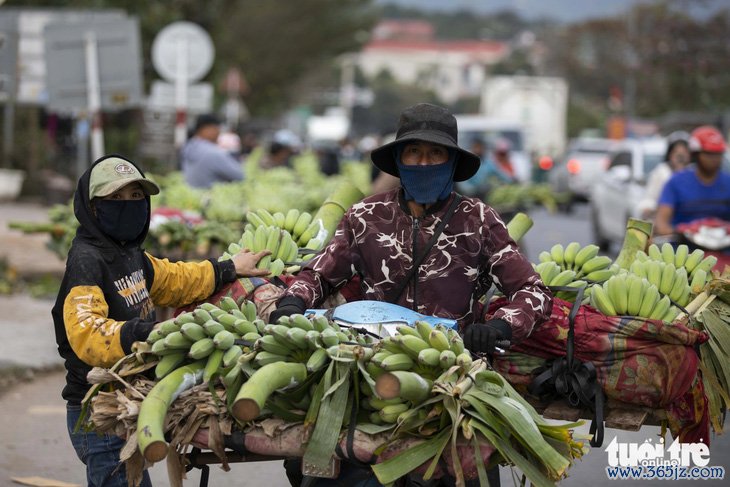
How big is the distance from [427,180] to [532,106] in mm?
54013

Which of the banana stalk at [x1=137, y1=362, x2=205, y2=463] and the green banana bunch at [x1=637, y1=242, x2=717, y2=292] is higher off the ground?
the green banana bunch at [x1=637, y1=242, x2=717, y2=292]

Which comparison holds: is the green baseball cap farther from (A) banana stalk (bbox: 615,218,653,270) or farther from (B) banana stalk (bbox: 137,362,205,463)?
(A) banana stalk (bbox: 615,218,653,270)

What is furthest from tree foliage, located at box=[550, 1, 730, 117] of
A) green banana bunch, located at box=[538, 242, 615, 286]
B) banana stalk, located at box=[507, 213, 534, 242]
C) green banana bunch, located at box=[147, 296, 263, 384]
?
green banana bunch, located at box=[147, 296, 263, 384]

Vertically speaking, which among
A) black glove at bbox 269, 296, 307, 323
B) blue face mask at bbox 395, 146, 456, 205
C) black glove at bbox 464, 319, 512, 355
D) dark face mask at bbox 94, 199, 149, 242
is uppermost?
blue face mask at bbox 395, 146, 456, 205

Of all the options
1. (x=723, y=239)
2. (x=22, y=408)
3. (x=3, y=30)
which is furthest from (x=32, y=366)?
(x=3, y=30)

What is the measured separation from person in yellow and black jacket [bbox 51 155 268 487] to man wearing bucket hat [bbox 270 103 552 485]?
587mm

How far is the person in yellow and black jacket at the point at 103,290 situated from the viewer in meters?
4.30

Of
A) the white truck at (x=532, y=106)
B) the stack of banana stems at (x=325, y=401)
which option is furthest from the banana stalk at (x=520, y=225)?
the white truck at (x=532, y=106)

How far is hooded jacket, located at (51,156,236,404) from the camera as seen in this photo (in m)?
4.29

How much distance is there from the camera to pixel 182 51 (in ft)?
55.5

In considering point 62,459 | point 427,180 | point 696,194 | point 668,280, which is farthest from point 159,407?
point 696,194

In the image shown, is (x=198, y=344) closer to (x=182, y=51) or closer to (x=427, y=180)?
(x=427, y=180)

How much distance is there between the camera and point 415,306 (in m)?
4.70

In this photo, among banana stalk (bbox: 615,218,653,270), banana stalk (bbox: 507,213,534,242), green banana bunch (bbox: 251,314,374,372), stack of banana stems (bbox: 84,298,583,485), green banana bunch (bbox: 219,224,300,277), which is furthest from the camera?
banana stalk (bbox: 615,218,653,270)
